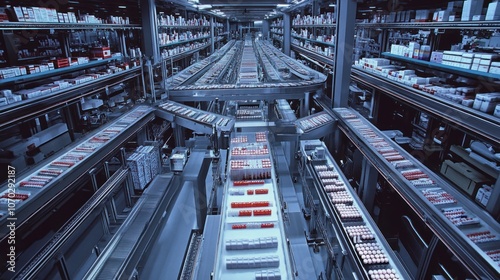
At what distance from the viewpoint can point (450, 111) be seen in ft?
12.4

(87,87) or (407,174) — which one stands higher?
(87,87)

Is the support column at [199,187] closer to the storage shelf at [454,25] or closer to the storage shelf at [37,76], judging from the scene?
the storage shelf at [37,76]

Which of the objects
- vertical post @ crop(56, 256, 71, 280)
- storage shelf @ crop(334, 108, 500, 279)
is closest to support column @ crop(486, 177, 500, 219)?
storage shelf @ crop(334, 108, 500, 279)

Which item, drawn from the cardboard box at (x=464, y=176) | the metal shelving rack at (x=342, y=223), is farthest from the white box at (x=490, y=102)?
the metal shelving rack at (x=342, y=223)

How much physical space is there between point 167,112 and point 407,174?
17.1 feet

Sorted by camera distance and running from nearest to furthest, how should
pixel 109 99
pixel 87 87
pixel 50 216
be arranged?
1. pixel 87 87
2. pixel 50 216
3. pixel 109 99

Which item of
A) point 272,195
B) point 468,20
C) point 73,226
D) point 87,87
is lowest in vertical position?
point 73,226

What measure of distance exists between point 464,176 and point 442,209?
68.1 inches

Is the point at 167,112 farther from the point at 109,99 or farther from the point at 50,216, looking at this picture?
the point at 50,216

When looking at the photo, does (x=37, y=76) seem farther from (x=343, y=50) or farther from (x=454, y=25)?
(x=454, y=25)

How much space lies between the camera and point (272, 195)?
3.96 meters

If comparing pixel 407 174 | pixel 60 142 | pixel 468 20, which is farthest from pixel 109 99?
pixel 468 20

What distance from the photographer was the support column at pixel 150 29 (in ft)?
26.1

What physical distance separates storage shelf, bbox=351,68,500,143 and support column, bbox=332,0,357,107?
1.13 meters
